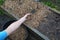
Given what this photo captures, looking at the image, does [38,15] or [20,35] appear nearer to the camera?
[20,35]

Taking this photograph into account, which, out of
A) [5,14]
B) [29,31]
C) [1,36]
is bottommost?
[5,14]

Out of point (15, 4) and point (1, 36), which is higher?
point (1, 36)

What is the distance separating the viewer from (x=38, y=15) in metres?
8.48

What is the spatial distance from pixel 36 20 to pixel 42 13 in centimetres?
37

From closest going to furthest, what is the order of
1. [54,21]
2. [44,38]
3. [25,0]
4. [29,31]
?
1. [44,38]
2. [29,31]
3. [54,21]
4. [25,0]

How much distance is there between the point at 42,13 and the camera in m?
8.52

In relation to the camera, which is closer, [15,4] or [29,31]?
[29,31]

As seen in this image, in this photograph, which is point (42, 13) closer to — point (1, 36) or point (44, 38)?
point (44, 38)

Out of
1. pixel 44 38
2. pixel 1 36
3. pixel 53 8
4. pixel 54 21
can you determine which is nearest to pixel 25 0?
pixel 53 8

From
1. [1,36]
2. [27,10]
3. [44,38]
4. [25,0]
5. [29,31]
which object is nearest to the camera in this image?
[1,36]

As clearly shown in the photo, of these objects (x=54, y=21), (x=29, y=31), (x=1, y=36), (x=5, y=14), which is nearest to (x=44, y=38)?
(x=29, y=31)

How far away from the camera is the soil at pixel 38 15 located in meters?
7.76

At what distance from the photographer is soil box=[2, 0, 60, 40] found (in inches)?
305

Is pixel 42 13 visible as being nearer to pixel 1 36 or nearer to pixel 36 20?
pixel 36 20
